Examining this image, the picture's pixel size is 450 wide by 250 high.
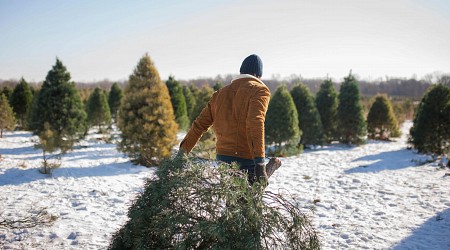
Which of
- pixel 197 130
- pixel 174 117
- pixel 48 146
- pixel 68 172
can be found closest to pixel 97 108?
pixel 174 117

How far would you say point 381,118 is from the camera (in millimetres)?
18359

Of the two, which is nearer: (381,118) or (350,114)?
(350,114)

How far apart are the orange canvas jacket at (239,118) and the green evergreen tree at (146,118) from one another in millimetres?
6693

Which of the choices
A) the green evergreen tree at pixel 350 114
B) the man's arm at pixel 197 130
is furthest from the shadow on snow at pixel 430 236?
the green evergreen tree at pixel 350 114

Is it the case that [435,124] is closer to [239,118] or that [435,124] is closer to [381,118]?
[381,118]

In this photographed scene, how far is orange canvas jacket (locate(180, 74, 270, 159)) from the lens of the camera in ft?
8.71

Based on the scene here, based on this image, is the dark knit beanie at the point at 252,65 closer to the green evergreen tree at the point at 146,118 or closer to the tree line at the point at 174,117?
the tree line at the point at 174,117

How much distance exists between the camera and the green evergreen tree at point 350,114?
53.1 ft

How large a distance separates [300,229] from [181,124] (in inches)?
645

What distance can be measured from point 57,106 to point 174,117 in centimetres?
493

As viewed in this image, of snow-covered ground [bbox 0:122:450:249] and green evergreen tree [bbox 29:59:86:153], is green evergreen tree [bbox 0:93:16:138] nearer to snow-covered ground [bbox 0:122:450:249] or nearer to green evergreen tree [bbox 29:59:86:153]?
green evergreen tree [bbox 29:59:86:153]

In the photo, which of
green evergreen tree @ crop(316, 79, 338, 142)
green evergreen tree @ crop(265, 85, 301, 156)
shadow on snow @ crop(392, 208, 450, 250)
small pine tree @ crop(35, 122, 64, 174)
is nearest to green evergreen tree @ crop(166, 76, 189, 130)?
green evergreen tree @ crop(265, 85, 301, 156)

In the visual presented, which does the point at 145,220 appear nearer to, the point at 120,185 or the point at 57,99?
the point at 120,185

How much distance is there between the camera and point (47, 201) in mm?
5836
